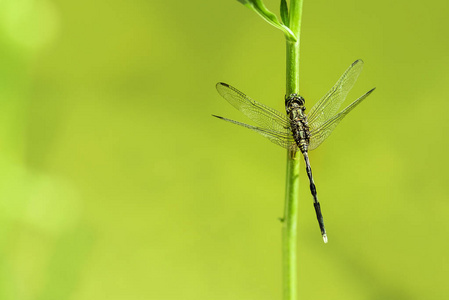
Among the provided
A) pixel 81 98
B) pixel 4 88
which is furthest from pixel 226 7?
pixel 4 88

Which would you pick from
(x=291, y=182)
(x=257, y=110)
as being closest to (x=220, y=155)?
(x=257, y=110)

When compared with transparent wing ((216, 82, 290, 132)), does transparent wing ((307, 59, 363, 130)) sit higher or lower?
higher

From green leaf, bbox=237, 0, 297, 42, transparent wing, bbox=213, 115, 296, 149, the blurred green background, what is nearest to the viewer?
green leaf, bbox=237, 0, 297, 42

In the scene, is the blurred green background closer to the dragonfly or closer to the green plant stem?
the dragonfly

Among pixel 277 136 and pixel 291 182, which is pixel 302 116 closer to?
pixel 277 136

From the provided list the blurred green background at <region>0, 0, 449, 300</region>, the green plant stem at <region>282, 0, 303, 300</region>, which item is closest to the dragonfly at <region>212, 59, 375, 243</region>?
the green plant stem at <region>282, 0, 303, 300</region>

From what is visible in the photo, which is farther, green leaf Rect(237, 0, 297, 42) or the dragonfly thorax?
the dragonfly thorax
